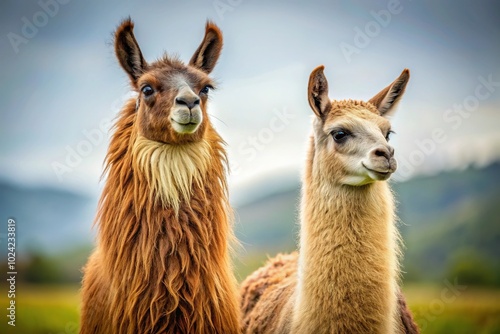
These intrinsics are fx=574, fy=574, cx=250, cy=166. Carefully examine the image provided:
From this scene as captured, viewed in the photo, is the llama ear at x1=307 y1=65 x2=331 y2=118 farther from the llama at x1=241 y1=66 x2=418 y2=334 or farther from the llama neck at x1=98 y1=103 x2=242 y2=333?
the llama neck at x1=98 y1=103 x2=242 y2=333

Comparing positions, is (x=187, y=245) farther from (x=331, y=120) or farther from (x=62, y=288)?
(x=62, y=288)

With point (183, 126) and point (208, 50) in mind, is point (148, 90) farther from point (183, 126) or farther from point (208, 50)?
point (208, 50)

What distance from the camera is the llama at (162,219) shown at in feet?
14.9

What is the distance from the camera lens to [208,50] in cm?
541

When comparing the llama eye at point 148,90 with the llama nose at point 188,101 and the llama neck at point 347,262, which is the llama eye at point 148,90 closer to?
the llama nose at point 188,101

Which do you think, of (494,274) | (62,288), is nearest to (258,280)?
(62,288)

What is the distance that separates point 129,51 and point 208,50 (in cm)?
79
